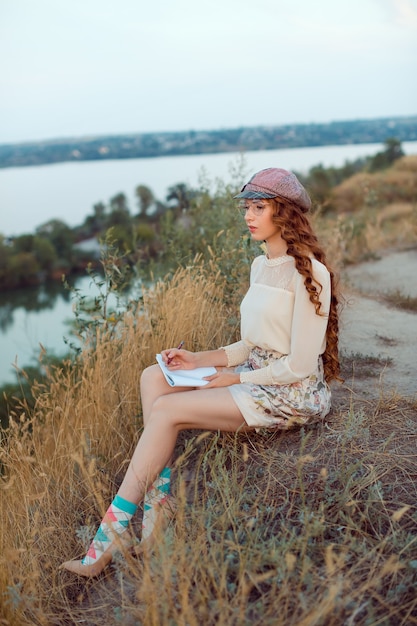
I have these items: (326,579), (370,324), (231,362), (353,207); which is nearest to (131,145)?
(353,207)

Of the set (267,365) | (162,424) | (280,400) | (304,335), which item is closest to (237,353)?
(267,365)

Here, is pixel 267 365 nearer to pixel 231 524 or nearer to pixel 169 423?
pixel 169 423

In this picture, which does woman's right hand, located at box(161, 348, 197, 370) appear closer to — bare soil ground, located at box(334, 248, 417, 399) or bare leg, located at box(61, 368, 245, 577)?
bare leg, located at box(61, 368, 245, 577)

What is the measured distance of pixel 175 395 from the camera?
2775 mm

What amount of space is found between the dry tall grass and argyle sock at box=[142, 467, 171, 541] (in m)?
0.08

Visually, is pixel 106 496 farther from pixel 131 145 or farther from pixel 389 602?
pixel 131 145

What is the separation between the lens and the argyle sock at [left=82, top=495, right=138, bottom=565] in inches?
99.5

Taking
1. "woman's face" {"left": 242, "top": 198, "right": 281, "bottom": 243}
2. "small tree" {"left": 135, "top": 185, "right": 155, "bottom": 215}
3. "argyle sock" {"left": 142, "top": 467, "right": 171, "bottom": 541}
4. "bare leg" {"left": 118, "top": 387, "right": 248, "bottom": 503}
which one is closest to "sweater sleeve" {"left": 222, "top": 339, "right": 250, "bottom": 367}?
"bare leg" {"left": 118, "top": 387, "right": 248, "bottom": 503}

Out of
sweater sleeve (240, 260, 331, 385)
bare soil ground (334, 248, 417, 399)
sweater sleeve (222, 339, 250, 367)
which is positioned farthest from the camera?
bare soil ground (334, 248, 417, 399)

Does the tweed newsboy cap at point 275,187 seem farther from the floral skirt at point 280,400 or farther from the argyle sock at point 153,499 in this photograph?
the argyle sock at point 153,499

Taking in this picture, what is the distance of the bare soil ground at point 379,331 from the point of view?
12.7 feet

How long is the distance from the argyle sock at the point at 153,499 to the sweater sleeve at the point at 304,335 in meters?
0.61

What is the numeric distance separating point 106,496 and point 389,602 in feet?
5.18

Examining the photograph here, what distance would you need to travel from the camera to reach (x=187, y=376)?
9.80ft
